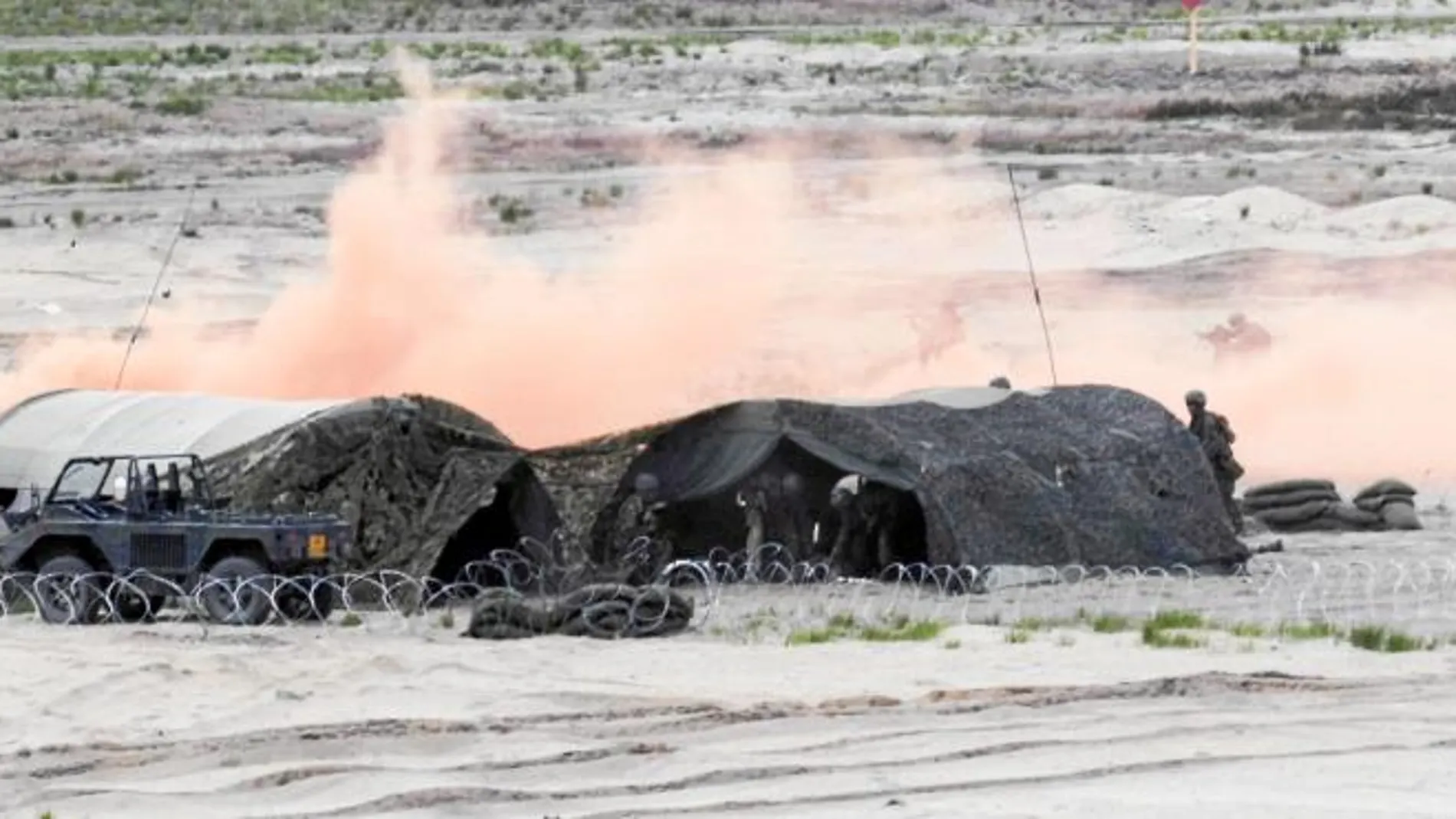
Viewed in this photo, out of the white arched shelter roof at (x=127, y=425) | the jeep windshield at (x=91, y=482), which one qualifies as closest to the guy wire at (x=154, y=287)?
the white arched shelter roof at (x=127, y=425)

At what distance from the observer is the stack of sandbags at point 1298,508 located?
111ft

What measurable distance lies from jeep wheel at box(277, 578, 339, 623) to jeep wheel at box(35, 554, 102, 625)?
4.03 ft

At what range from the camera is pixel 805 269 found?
49031 mm

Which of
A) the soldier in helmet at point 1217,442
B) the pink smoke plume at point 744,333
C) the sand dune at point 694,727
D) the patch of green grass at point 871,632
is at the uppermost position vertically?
the pink smoke plume at point 744,333

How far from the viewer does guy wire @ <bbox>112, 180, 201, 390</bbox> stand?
113 feet

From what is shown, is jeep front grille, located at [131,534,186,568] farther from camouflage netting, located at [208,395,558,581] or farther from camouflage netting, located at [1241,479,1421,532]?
camouflage netting, located at [1241,479,1421,532]

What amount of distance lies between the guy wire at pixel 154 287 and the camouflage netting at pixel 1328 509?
32.8ft

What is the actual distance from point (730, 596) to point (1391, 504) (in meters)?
8.43

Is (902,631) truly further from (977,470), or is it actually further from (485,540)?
(485,540)

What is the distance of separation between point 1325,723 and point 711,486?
9.70 metres

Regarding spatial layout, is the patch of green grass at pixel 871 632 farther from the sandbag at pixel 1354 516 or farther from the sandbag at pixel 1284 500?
the sandbag at pixel 1284 500

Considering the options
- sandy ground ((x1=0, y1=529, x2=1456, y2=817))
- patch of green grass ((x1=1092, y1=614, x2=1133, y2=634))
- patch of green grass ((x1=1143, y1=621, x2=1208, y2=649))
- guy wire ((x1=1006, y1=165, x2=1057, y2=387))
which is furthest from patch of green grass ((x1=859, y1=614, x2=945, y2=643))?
guy wire ((x1=1006, y1=165, x2=1057, y2=387))

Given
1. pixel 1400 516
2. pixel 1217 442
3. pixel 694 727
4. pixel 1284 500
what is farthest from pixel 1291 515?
pixel 694 727

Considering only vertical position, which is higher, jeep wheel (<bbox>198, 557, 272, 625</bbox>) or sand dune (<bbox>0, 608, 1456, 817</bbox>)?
jeep wheel (<bbox>198, 557, 272, 625</bbox>)
